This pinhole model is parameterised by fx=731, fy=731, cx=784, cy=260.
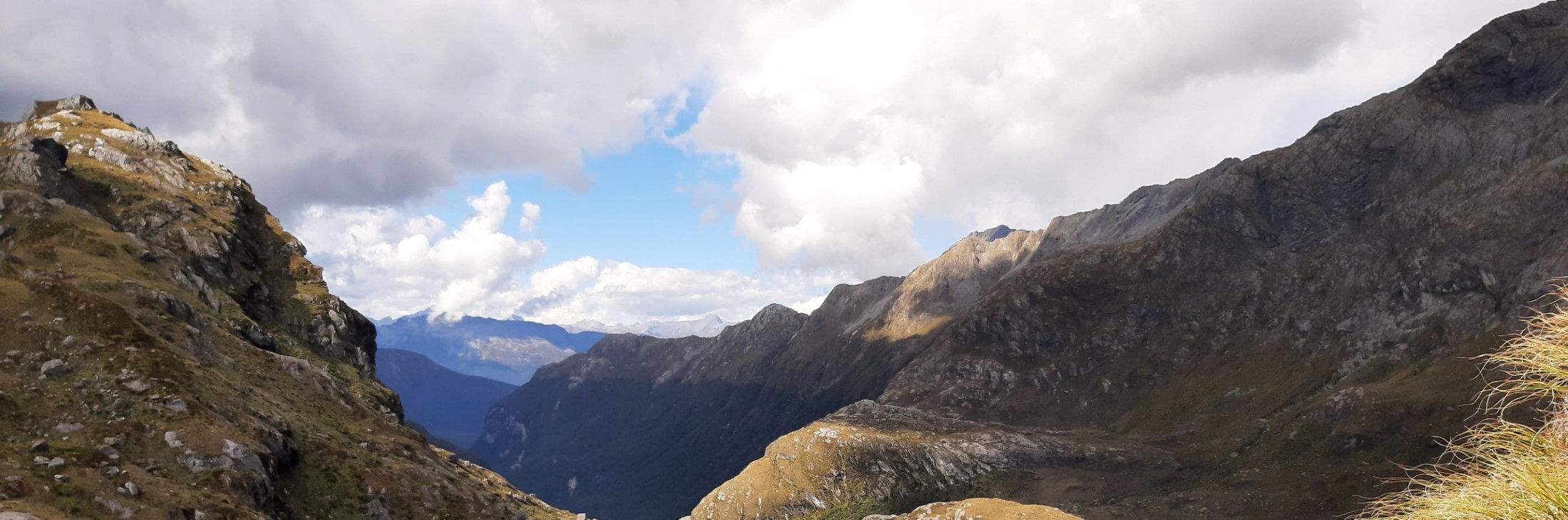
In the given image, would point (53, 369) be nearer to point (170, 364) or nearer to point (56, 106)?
point (170, 364)

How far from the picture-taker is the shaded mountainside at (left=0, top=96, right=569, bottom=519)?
57.4 m

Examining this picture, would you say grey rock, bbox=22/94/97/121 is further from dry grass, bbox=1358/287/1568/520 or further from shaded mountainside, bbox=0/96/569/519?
dry grass, bbox=1358/287/1568/520

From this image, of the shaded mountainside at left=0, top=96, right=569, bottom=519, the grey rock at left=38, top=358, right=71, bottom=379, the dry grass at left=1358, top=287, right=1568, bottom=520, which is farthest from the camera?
the grey rock at left=38, top=358, right=71, bottom=379

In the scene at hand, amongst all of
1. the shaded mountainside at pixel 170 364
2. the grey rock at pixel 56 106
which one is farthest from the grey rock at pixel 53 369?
the grey rock at pixel 56 106

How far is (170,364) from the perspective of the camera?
7212 cm

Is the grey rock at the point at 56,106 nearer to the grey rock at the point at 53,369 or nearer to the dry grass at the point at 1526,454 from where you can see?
the grey rock at the point at 53,369

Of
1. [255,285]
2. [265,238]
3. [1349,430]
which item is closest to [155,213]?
[255,285]

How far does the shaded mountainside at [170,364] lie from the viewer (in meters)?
57.4

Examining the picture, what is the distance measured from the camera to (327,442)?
82.9 m

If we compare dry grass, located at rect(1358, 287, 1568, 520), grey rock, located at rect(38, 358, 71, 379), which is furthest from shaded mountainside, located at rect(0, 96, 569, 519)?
dry grass, located at rect(1358, 287, 1568, 520)

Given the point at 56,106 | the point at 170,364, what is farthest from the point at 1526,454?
the point at 56,106

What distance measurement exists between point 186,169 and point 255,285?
44.7 m

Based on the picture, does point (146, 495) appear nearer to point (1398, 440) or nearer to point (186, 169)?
point (186, 169)

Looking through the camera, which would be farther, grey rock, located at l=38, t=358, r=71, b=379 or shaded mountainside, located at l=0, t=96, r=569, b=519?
grey rock, located at l=38, t=358, r=71, b=379
